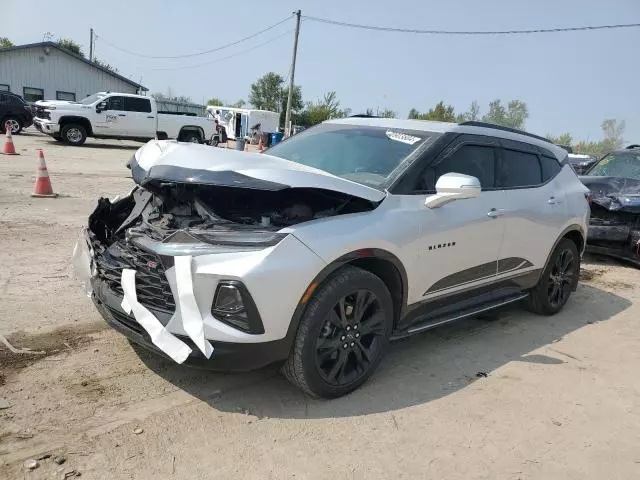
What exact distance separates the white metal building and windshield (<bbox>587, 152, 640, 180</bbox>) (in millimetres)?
34869

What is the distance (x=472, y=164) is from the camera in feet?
13.8

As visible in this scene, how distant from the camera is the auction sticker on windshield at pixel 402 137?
3986mm

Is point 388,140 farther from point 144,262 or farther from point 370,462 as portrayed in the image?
point 370,462

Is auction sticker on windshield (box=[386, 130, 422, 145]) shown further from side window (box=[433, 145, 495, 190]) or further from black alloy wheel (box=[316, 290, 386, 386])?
black alloy wheel (box=[316, 290, 386, 386])

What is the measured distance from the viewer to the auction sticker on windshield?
157 inches

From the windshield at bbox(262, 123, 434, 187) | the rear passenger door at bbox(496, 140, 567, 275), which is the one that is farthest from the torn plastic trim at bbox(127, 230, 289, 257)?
the rear passenger door at bbox(496, 140, 567, 275)

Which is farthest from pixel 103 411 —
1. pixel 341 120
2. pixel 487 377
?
pixel 341 120

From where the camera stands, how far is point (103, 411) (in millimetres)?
2994

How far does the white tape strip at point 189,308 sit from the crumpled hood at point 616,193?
253 inches

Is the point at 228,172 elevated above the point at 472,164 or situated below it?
below

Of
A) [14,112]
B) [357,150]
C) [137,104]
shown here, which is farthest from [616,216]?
[14,112]

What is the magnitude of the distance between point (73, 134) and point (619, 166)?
18196 millimetres

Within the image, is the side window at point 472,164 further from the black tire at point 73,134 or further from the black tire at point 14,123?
the black tire at point 14,123

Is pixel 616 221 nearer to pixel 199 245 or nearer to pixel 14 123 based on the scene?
pixel 199 245
